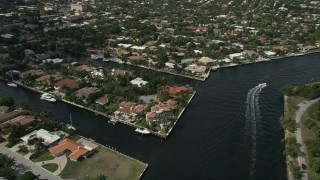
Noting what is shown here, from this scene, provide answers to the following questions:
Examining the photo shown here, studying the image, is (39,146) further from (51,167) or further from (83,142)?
(83,142)

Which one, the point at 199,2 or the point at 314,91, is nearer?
the point at 314,91

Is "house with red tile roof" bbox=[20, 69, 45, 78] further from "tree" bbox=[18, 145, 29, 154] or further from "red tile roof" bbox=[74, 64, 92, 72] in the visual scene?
"tree" bbox=[18, 145, 29, 154]

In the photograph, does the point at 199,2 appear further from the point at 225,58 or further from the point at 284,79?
the point at 284,79

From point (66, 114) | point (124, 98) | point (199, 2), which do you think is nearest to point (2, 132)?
point (66, 114)

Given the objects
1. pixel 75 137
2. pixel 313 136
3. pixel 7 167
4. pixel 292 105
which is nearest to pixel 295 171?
pixel 313 136

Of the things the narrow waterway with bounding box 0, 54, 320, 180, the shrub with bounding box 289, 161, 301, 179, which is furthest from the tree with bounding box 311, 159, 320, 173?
the narrow waterway with bounding box 0, 54, 320, 180

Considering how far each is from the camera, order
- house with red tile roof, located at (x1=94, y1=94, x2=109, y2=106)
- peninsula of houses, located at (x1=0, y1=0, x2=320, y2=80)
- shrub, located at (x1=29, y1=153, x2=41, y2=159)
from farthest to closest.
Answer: peninsula of houses, located at (x1=0, y1=0, x2=320, y2=80) < house with red tile roof, located at (x1=94, y1=94, x2=109, y2=106) < shrub, located at (x1=29, y1=153, x2=41, y2=159)
